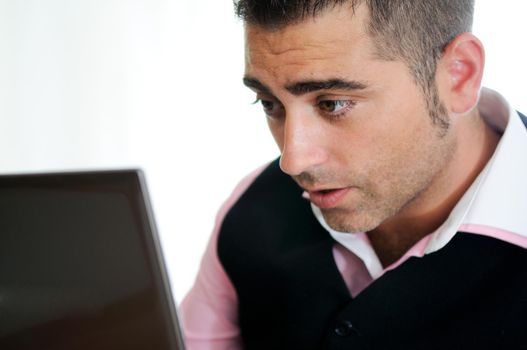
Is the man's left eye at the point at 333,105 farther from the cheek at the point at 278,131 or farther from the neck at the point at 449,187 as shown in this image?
the neck at the point at 449,187

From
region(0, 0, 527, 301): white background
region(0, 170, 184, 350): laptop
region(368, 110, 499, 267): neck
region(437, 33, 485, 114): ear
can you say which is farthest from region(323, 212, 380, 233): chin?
region(0, 0, 527, 301): white background

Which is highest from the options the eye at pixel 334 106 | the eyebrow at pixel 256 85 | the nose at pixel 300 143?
the eyebrow at pixel 256 85

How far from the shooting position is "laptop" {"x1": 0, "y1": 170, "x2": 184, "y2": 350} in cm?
59

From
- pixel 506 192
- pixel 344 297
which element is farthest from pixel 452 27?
pixel 344 297

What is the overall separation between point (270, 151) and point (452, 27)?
3.89ft

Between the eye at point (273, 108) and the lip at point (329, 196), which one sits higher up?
the eye at point (273, 108)

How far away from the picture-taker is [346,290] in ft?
3.35

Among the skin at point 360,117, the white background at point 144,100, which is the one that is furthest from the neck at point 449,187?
the white background at point 144,100

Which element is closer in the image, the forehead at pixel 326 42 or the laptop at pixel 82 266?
the laptop at pixel 82 266

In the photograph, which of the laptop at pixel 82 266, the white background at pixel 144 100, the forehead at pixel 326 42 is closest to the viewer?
the laptop at pixel 82 266

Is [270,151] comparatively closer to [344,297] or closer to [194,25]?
[194,25]

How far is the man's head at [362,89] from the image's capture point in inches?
33.3

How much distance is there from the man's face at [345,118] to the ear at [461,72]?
5 centimetres

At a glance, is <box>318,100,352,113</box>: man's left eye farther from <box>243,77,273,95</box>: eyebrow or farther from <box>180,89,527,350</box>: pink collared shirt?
<box>180,89,527,350</box>: pink collared shirt
